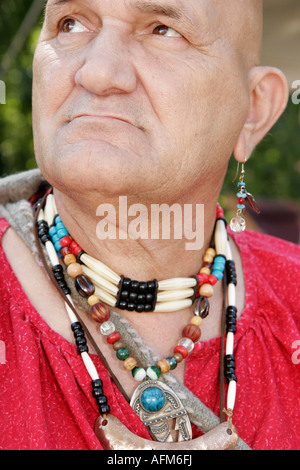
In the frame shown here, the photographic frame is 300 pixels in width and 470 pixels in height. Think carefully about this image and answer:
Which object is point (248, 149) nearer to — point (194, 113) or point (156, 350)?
point (194, 113)

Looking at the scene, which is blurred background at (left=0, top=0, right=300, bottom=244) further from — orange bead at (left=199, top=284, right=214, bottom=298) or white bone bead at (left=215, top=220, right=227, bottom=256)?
orange bead at (left=199, top=284, right=214, bottom=298)

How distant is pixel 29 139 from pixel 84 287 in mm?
5591

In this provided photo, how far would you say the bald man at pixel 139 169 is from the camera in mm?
1419

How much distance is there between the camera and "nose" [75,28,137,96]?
140cm

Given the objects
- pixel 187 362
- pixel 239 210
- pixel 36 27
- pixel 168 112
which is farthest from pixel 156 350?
pixel 36 27

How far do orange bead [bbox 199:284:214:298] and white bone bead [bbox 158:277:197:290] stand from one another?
0.15 feet

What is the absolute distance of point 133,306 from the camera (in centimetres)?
166

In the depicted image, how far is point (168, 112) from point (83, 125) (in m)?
0.24

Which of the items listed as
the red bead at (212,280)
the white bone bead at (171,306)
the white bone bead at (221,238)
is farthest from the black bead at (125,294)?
the white bone bead at (221,238)

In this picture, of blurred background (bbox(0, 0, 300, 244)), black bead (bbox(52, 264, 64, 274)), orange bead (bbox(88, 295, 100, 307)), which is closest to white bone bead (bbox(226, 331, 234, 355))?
orange bead (bbox(88, 295, 100, 307))

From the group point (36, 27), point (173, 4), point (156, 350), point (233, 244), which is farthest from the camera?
point (36, 27)

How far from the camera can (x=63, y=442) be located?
4.60ft

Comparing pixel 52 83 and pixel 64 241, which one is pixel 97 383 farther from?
pixel 52 83
